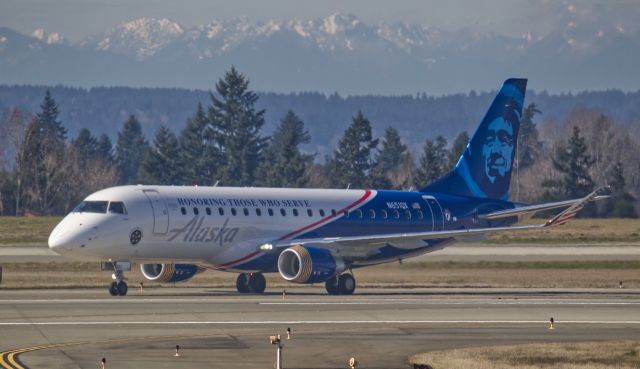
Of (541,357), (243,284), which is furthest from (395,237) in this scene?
(541,357)

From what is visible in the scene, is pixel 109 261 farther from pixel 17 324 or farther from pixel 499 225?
pixel 499 225

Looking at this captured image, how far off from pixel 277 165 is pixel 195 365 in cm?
10116

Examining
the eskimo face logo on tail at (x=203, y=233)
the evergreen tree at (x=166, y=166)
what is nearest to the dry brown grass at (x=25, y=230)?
the eskimo face logo on tail at (x=203, y=233)

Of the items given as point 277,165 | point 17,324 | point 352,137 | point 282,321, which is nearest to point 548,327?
point 282,321

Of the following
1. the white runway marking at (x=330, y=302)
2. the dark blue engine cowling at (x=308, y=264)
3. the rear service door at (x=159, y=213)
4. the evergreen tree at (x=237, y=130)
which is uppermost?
the evergreen tree at (x=237, y=130)

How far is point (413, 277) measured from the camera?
61.1 m

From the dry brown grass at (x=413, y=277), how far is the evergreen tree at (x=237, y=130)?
241ft

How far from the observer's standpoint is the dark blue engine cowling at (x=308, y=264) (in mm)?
49438

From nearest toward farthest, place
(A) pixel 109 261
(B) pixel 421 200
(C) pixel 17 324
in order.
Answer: (C) pixel 17 324
(A) pixel 109 261
(B) pixel 421 200

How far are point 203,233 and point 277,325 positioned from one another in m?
13.4

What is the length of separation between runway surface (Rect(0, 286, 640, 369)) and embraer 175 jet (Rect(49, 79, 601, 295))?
138 centimetres

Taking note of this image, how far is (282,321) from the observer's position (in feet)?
125

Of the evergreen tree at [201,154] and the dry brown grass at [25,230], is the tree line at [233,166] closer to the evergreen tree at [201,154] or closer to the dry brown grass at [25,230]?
the evergreen tree at [201,154]

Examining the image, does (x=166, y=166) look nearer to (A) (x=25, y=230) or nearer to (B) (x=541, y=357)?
(A) (x=25, y=230)
